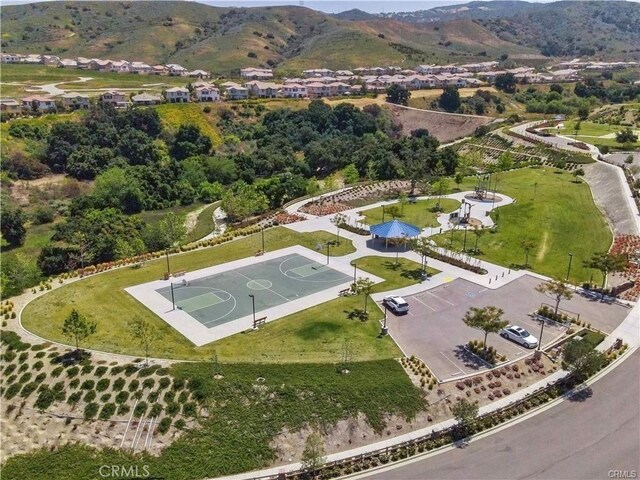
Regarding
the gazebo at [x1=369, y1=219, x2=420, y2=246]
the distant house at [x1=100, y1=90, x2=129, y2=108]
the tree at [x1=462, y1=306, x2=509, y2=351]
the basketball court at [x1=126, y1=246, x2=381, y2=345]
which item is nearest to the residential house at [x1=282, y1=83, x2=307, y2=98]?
the distant house at [x1=100, y1=90, x2=129, y2=108]

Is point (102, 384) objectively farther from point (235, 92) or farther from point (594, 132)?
point (235, 92)

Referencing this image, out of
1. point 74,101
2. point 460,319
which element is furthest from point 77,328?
point 74,101

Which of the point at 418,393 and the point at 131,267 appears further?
the point at 131,267

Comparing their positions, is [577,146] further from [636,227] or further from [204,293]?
[204,293]

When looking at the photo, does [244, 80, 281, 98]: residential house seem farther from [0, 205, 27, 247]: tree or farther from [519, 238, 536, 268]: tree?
[519, 238, 536, 268]: tree

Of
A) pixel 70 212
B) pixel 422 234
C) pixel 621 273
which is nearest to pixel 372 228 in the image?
pixel 422 234

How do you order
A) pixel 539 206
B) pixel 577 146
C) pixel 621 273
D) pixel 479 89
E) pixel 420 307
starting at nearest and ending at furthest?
pixel 420 307
pixel 621 273
pixel 539 206
pixel 577 146
pixel 479 89

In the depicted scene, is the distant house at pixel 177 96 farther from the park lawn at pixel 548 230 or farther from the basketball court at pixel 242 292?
the basketball court at pixel 242 292
